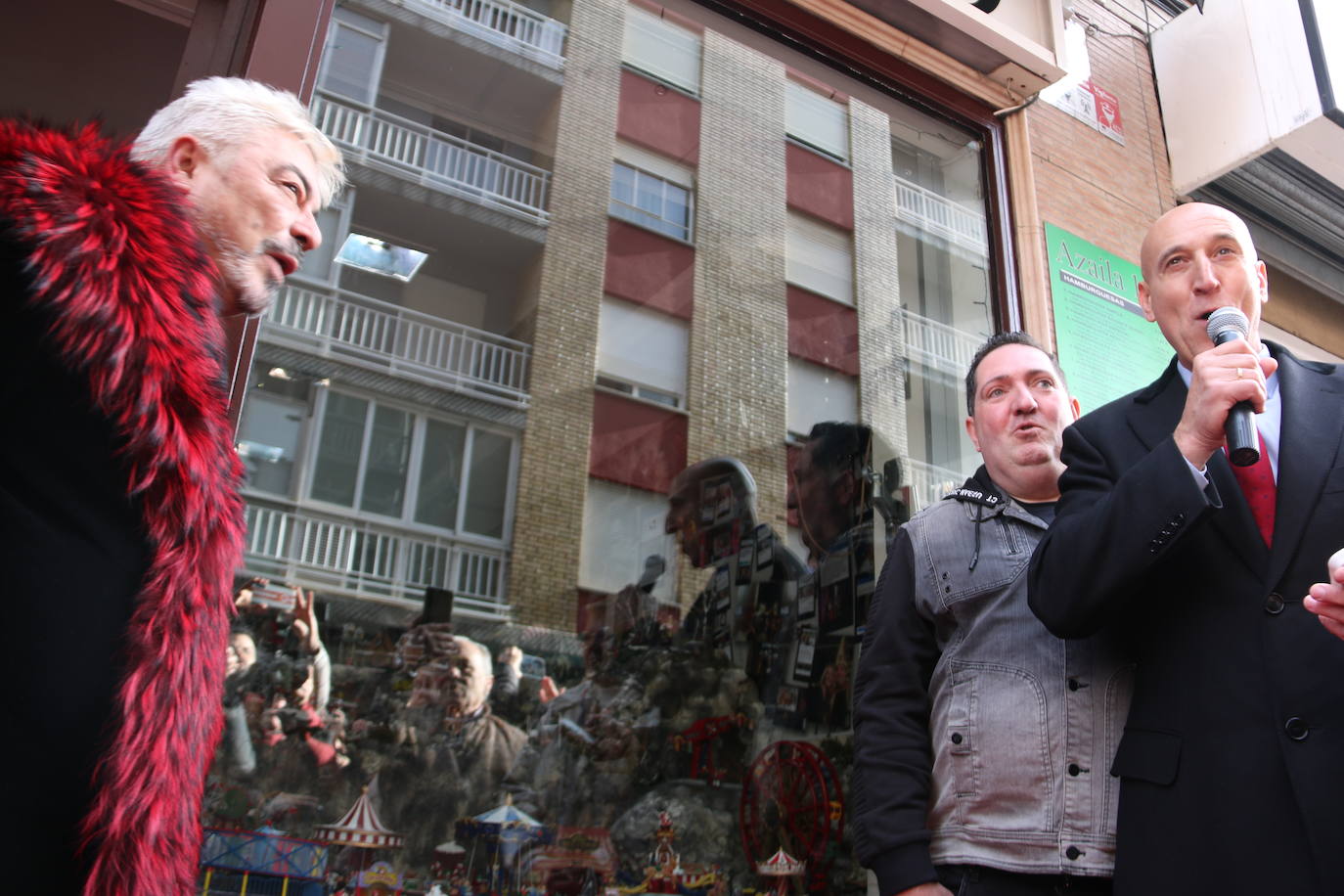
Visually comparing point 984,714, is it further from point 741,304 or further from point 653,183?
point 653,183

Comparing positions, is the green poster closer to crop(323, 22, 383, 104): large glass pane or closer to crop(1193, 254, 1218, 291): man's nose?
crop(1193, 254, 1218, 291): man's nose

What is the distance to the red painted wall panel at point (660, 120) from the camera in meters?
4.11

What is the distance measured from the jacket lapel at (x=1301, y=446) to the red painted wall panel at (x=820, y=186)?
2.78 metres

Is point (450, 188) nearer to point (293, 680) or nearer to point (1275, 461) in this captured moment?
point (293, 680)

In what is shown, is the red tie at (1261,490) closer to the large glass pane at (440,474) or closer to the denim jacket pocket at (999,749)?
the denim jacket pocket at (999,749)

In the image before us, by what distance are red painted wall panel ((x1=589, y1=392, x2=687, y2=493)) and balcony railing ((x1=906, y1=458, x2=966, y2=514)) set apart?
1.05m

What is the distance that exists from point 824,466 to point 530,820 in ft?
5.96

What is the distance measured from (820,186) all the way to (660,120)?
0.77m

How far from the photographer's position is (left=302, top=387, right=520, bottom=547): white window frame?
11.1ft

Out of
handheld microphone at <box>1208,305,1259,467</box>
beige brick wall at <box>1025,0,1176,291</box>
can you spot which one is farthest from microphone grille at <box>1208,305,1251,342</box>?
beige brick wall at <box>1025,0,1176,291</box>

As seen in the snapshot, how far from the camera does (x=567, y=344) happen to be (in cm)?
420

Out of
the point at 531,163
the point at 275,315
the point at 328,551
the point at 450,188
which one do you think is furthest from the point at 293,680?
the point at 531,163

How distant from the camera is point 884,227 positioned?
409cm

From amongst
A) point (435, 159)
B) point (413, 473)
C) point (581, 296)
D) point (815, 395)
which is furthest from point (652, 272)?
point (413, 473)
